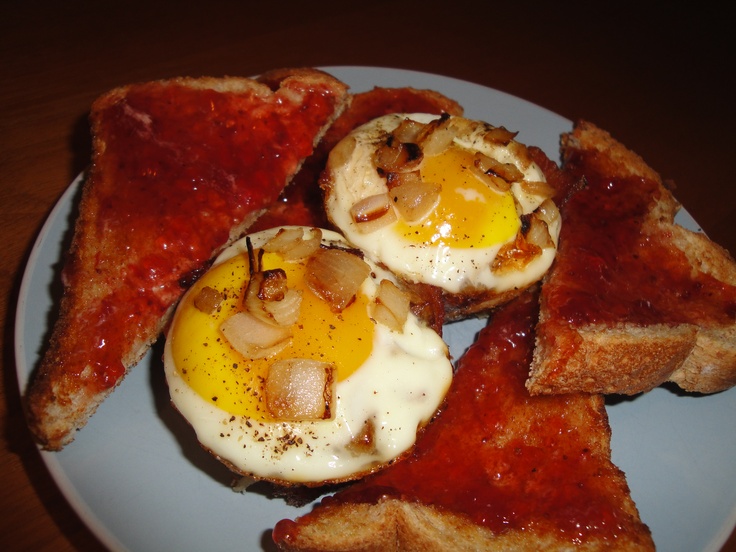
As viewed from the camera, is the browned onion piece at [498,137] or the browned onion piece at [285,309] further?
the browned onion piece at [498,137]

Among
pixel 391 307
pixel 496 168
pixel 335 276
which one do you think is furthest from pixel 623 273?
pixel 335 276

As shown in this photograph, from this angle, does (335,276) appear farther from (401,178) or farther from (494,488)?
(494,488)

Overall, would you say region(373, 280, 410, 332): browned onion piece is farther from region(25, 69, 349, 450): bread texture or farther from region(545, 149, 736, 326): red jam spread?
region(25, 69, 349, 450): bread texture

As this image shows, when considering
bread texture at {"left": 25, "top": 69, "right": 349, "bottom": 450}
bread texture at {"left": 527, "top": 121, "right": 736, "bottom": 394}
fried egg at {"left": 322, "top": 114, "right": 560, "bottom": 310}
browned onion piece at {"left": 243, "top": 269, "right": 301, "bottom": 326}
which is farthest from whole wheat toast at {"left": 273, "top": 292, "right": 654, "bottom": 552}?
→ bread texture at {"left": 25, "top": 69, "right": 349, "bottom": 450}

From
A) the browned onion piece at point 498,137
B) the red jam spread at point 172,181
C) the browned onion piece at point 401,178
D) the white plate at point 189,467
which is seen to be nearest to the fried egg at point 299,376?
the white plate at point 189,467

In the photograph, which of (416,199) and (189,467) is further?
(416,199)

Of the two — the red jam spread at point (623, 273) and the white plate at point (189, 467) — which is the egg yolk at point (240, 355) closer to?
the white plate at point (189, 467)
